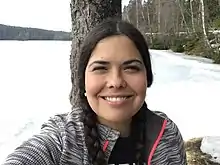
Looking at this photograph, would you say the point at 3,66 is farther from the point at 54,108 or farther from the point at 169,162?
the point at 169,162

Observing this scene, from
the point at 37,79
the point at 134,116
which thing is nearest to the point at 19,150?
the point at 134,116

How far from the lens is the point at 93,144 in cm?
112

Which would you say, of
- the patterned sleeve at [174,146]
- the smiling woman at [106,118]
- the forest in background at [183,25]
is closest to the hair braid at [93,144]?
the smiling woman at [106,118]

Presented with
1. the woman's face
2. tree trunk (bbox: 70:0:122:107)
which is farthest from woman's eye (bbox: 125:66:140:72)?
tree trunk (bbox: 70:0:122:107)

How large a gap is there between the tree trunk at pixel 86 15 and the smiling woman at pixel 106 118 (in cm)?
125

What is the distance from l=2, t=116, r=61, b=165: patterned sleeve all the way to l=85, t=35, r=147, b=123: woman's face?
0.15 metres

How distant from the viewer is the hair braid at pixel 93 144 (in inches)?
43.9

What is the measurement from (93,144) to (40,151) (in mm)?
148

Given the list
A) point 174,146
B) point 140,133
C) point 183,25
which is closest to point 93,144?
point 140,133

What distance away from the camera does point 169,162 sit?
1.27m

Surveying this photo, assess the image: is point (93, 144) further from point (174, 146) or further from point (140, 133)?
point (174, 146)

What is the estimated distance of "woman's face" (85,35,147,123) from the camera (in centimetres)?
112

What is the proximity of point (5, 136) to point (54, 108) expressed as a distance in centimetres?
202

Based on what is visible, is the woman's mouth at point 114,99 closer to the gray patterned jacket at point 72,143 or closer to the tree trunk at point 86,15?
the gray patterned jacket at point 72,143
